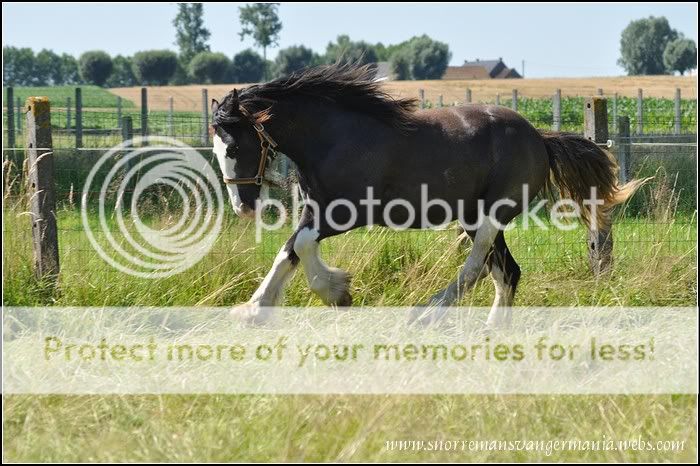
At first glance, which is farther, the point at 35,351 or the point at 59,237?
the point at 59,237

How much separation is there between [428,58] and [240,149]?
78234mm

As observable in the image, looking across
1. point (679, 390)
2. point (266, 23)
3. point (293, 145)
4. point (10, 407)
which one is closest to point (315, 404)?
point (10, 407)

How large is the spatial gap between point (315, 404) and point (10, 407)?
156cm

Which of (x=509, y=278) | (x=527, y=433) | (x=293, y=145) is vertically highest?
(x=293, y=145)

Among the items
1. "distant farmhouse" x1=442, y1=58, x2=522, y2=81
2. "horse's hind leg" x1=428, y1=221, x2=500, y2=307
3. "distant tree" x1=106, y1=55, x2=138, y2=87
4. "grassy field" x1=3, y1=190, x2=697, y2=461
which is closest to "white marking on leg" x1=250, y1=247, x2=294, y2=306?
"horse's hind leg" x1=428, y1=221, x2=500, y2=307

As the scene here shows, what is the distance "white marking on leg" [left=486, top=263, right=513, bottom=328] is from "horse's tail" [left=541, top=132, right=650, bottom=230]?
0.94m

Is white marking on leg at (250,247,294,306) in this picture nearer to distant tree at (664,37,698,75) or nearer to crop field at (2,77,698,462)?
crop field at (2,77,698,462)

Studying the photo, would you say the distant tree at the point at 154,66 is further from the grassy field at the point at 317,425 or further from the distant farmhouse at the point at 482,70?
the grassy field at the point at 317,425

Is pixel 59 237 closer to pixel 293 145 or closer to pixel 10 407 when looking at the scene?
pixel 293 145

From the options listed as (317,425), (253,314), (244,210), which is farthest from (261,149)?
(317,425)

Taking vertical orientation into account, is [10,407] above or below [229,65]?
below

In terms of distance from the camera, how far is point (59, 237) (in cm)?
819

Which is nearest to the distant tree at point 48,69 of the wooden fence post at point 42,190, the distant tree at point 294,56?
the distant tree at point 294,56

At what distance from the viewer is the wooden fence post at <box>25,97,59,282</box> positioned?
7.36 meters
